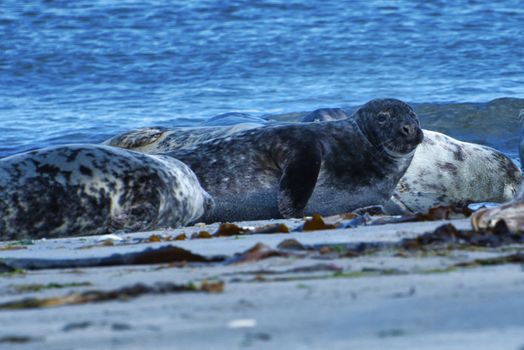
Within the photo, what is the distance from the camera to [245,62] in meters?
20.5

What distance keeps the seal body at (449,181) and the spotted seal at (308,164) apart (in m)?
0.48

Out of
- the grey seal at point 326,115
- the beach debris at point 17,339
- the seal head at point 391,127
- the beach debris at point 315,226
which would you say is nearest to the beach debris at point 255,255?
the beach debris at point 17,339

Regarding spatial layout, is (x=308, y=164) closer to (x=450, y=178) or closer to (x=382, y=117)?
(x=382, y=117)

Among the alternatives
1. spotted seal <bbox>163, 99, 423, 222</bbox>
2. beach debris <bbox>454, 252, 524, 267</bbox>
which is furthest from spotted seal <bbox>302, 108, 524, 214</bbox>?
beach debris <bbox>454, 252, 524, 267</bbox>

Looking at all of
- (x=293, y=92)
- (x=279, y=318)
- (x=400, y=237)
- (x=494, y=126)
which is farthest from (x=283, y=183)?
(x=293, y=92)

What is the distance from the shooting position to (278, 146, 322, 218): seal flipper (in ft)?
25.1

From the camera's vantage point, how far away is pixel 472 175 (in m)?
9.01

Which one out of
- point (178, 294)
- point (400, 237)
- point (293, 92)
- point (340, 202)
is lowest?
point (293, 92)

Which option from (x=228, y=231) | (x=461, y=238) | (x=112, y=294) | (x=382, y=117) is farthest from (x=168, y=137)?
(x=112, y=294)

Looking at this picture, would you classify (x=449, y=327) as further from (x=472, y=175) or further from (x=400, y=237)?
(x=472, y=175)

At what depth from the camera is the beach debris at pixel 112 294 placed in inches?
118

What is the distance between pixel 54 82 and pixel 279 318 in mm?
17690

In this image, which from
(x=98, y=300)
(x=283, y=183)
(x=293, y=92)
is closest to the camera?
(x=98, y=300)

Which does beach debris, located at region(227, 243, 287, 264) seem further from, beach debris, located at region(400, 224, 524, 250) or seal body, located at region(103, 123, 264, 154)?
seal body, located at region(103, 123, 264, 154)
